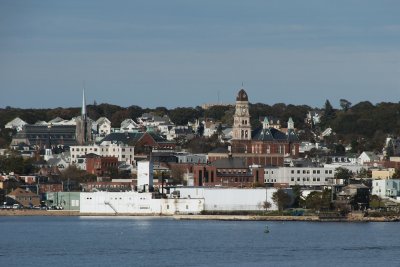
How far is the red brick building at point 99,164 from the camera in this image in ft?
400

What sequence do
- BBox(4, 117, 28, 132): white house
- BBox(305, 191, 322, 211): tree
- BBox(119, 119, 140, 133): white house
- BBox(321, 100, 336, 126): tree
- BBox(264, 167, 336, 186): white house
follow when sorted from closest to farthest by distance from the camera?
1. BBox(305, 191, 322, 211): tree
2. BBox(264, 167, 336, 186): white house
3. BBox(119, 119, 140, 133): white house
4. BBox(4, 117, 28, 132): white house
5. BBox(321, 100, 336, 126): tree

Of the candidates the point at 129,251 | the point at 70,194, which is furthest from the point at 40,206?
the point at 129,251

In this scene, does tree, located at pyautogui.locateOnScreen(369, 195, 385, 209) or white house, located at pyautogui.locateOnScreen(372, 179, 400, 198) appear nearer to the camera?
tree, located at pyautogui.locateOnScreen(369, 195, 385, 209)

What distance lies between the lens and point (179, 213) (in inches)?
3723

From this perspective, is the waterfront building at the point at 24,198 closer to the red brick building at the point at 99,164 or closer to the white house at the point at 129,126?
the red brick building at the point at 99,164

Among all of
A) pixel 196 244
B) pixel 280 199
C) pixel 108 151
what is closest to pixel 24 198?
pixel 280 199

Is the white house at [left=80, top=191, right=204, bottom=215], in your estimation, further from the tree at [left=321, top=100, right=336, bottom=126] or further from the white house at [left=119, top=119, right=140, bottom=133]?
the tree at [left=321, top=100, right=336, bottom=126]

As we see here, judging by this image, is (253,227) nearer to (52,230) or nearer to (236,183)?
(52,230)

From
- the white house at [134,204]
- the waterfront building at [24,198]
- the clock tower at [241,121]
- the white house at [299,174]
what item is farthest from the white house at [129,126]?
the white house at [134,204]

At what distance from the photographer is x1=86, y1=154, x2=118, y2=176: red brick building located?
400ft

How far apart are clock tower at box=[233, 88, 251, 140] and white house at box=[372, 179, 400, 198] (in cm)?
2155

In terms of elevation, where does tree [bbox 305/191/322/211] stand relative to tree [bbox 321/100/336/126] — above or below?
below

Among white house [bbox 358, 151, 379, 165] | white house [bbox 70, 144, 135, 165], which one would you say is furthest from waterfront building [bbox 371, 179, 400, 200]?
white house [bbox 70, 144, 135, 165]

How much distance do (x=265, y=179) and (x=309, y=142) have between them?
121ft
